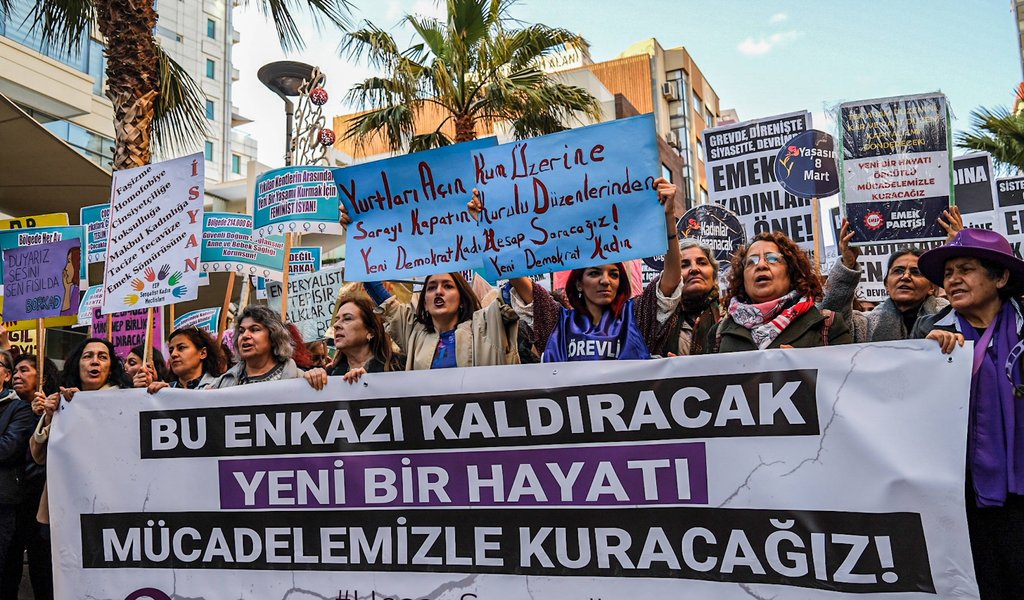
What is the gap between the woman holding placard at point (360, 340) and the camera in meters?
4.39

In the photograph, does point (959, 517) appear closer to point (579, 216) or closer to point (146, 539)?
point (579, 216)

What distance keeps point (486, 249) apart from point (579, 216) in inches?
18.2

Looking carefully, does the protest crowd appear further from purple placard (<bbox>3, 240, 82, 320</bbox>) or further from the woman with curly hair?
purple placard (<bbox>3, 240, 82, 320</bbox>)

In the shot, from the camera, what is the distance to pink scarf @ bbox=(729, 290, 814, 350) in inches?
136

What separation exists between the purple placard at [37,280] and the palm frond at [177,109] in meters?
3.23

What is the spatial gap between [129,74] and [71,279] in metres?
2.26

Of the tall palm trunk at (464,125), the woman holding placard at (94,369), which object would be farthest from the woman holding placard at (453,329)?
the tall palm trunk at (464,125)

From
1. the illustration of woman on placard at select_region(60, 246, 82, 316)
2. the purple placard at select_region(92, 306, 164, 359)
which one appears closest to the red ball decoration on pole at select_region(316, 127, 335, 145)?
the purple placard at select_region(92, 306, 164, 359)

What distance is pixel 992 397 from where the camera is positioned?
9.85ft

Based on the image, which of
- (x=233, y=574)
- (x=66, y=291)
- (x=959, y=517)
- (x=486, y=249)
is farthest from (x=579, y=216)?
(x=66, y=291)

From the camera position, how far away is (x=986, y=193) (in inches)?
282

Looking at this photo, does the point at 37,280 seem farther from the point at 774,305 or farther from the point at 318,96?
the point at 318,96

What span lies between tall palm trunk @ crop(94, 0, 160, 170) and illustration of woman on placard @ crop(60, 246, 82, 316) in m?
1.44

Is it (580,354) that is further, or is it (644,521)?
(580,354)
